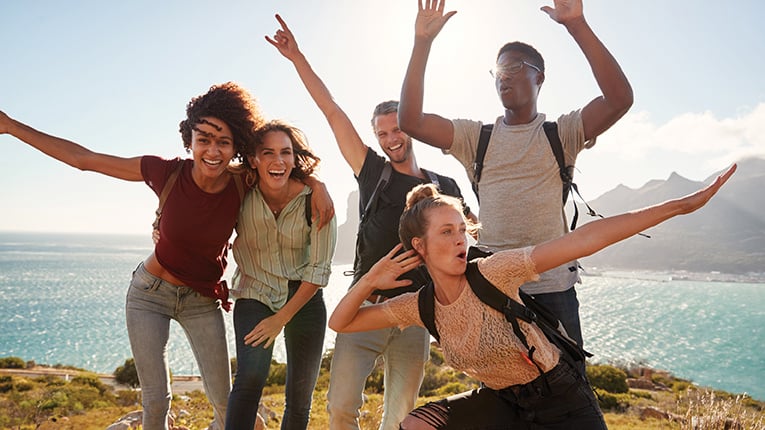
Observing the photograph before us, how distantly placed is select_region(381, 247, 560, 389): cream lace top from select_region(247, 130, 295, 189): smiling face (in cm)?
167

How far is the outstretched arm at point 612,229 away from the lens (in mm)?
2562

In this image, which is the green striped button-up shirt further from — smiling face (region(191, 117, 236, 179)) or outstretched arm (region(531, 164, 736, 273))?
outstretched arm (region(531, 164, 736, 273))

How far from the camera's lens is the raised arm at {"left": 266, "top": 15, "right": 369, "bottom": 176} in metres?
4.16

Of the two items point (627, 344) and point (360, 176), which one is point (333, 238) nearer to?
point (360, 176)

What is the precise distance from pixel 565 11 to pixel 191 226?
2.90m

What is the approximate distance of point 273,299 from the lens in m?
3.93

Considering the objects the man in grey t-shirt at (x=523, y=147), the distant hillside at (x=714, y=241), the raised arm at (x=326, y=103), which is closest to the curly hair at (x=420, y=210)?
the man in grey t-shirt at (x=523, y=147)

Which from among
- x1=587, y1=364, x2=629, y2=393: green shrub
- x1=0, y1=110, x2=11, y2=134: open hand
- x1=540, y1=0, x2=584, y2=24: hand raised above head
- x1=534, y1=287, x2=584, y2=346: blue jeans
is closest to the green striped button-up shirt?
x1=534, y1=287, x2=584, y2=346: blue jeans

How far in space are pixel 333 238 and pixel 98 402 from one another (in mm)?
34157

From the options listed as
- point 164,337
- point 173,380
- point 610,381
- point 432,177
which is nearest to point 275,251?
point 164,337

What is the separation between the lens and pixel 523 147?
3.31 m

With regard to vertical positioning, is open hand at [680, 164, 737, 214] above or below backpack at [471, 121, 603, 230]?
below

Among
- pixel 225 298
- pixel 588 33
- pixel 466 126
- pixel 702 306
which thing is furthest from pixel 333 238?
pixel 702 306

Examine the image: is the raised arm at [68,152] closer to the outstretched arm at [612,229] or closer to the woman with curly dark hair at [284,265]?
the woman with curly dark hair at [284,265]
